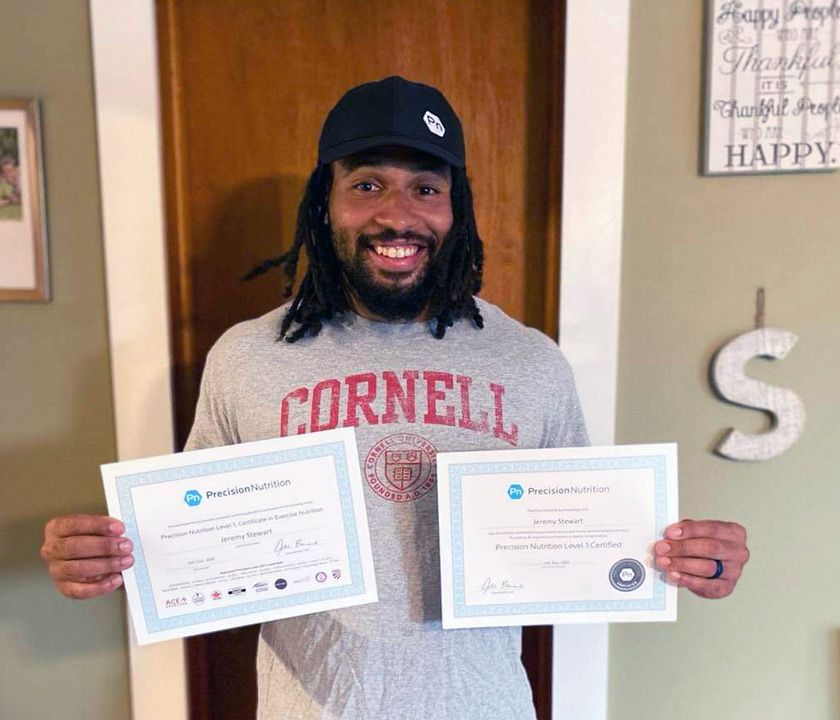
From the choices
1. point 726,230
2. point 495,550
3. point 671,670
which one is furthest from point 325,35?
point 671,670

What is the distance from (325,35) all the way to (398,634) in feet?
3.83

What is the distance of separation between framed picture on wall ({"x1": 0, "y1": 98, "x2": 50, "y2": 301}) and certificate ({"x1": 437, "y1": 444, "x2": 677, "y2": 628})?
0.95 meters

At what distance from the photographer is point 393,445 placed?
99cm

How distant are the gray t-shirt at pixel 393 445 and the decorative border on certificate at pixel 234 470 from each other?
6 centimetres


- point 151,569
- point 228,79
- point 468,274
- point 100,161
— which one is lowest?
point 151,569

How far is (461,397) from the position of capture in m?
1.02

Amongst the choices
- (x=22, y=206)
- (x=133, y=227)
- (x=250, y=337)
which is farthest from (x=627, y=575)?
(x=22, y=206)

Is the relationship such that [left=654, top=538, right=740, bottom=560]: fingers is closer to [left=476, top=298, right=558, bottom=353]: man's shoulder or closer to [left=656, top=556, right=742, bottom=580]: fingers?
[left=656, top=556, right=742, bottom=580]: fingers

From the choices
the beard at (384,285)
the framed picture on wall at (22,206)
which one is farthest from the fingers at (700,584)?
the framed picture on wall at (22,206)

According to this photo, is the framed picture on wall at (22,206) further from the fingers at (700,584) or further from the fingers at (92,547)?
the fingers at (700,584)

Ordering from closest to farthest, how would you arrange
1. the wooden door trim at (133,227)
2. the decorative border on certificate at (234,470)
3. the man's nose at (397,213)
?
the decorative border on certificate at (234,470) → the man's nose at (397,213) → the wooden door trim at (133,227)

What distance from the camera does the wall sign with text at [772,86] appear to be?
4.13ft

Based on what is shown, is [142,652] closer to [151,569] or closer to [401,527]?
[151,569]

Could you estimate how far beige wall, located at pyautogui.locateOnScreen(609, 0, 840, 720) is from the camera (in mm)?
1308
